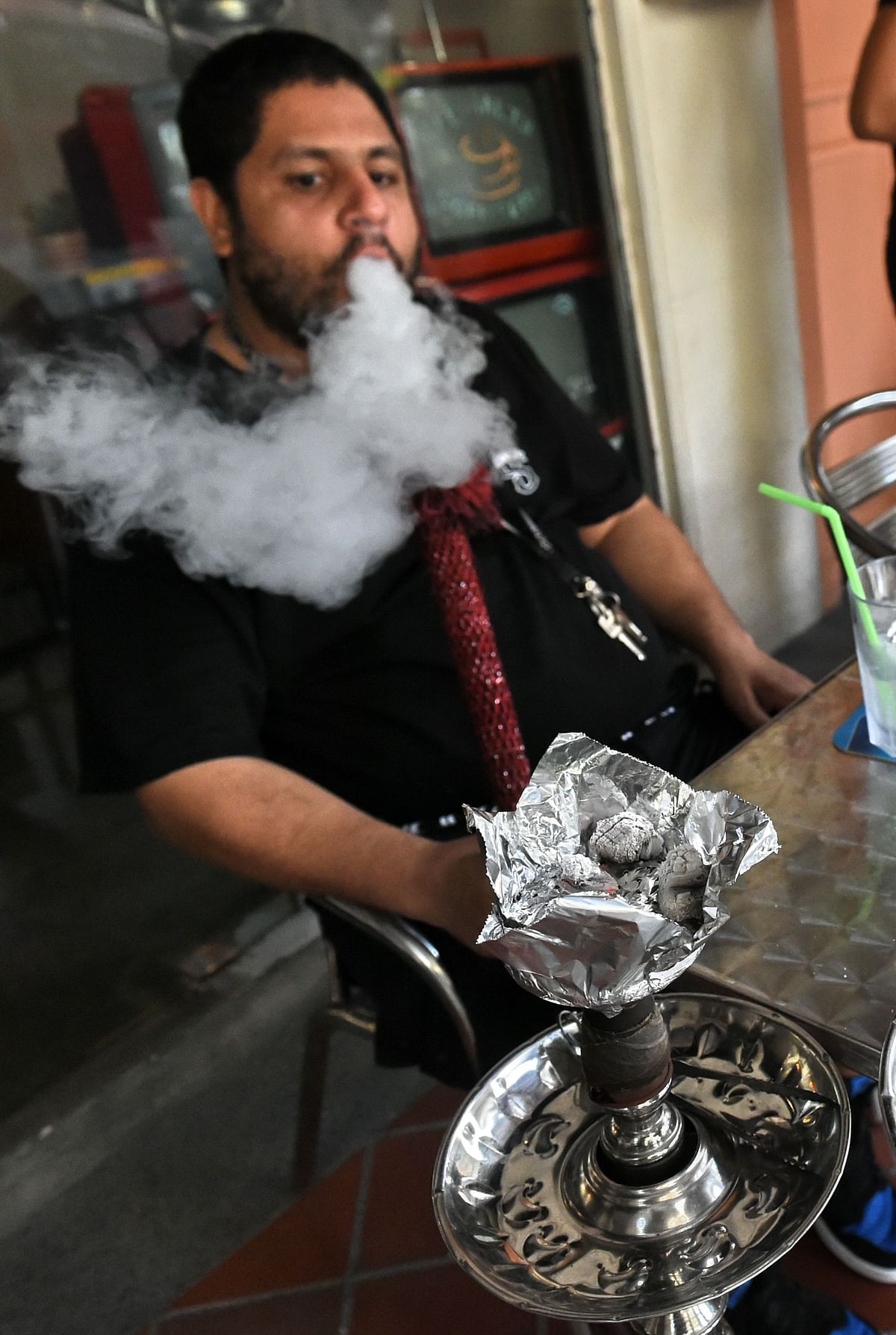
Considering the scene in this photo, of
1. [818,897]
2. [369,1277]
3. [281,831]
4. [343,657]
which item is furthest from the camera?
[369,1277]

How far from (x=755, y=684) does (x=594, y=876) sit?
1.12 metres

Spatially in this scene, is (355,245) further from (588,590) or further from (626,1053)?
(626,1053)

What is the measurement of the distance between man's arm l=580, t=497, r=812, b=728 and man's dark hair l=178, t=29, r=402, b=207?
869 mm

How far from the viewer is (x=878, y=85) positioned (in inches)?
94.1

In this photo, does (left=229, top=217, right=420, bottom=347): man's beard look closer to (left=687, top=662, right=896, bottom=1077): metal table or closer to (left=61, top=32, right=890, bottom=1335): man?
(left=61, top=32, right=890, bottom=1335): man

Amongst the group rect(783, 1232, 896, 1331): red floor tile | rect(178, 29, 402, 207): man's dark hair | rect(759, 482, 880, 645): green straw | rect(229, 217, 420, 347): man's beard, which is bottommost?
rect(783, 1232, 896, 1331): red floor tile

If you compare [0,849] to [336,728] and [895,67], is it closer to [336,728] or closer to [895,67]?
[336,728]

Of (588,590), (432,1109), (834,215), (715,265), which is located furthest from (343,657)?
(834,215)

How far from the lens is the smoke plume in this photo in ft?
4.53

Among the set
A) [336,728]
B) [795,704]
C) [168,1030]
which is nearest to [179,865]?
[168,1030]

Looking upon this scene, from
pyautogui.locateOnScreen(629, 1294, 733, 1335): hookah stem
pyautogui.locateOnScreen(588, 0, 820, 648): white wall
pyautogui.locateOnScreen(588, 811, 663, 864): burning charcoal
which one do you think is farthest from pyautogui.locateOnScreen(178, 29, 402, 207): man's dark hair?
pyautogui.locateOnScreen(629, 1294, 733, 1335): hookah stem

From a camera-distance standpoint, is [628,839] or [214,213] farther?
[214,213]

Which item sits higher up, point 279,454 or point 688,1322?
point 279,454

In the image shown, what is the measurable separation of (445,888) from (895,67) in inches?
88.3
